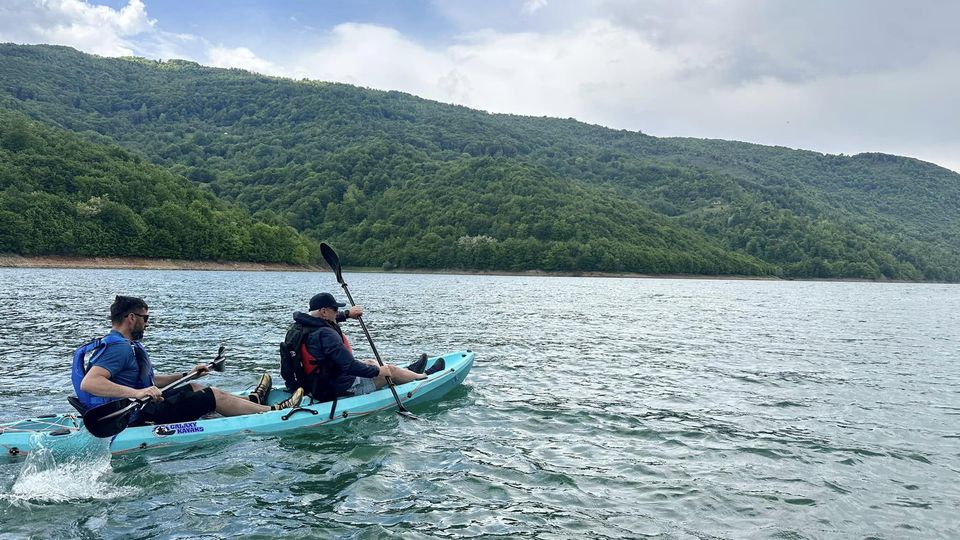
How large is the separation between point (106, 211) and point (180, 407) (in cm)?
8625

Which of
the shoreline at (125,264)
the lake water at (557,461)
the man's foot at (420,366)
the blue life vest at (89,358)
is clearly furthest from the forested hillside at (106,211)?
the blue life vest at (89,358)

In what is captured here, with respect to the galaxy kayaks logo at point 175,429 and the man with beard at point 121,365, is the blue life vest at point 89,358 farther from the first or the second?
the galaxy kayaks logo at point 175,429

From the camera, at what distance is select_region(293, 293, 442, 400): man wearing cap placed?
1057 centimetres

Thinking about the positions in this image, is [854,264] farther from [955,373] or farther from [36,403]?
[36,403]

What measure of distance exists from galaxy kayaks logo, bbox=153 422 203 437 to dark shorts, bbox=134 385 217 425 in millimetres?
138

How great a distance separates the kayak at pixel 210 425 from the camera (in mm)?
8625

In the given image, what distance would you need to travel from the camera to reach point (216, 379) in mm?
15023

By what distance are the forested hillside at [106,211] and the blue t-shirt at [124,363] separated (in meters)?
75.9

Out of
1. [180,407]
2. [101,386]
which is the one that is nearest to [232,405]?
[180,407]

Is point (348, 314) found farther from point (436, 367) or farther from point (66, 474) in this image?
point (66, 474)

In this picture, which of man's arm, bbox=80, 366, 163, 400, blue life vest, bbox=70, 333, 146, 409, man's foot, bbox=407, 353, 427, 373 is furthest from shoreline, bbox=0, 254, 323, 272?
man's arm, bbox=80, 366, 163, 400

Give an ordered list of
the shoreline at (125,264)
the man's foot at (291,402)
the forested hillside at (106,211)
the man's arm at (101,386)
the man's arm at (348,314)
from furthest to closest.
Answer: the forested hillside at (106,211)
the shoreline at (125,264)
the man's arm at (348,314)
the man's foot at (291,402)
the man's arm at (101,386)

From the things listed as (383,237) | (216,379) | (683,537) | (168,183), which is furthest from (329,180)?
(683,537)

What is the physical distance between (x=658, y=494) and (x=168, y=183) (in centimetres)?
11327
